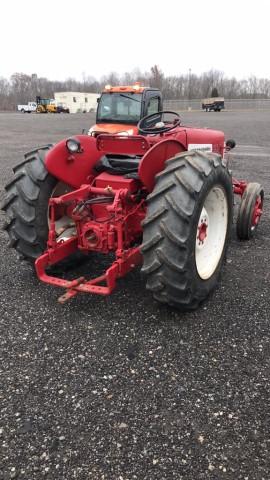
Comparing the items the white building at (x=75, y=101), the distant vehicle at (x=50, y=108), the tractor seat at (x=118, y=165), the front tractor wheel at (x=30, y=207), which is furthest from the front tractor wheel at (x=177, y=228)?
the white building at (x=75, y=101)

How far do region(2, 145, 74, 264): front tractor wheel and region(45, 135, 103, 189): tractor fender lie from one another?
0.42ft

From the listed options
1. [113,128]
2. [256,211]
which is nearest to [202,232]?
[256,211]

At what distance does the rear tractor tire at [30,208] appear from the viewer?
3.56 m

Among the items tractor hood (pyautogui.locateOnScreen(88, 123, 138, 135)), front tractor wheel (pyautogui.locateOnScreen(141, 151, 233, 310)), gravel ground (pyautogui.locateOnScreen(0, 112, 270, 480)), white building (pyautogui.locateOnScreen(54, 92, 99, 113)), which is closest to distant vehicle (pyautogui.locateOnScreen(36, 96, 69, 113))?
white building (pyautogui.locateOnScreen(54, 92, 99, 113))

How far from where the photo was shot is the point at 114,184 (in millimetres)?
3537

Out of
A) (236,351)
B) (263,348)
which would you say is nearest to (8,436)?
(236,351)

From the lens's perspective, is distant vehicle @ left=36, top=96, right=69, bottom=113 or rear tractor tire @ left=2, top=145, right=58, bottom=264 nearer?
rear tractor tire @ left=2, top=145, right=58, bottom=264

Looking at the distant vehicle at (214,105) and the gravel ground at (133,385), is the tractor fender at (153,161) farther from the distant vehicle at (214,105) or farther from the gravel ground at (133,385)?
the distant vehicle at (214,105)

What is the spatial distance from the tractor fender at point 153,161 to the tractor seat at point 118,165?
1.13ft

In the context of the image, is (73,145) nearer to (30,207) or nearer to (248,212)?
(30,207)

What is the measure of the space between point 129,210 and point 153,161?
463 mm

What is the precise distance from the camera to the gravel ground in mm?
2080

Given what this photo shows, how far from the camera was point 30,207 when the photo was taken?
11.7 ft

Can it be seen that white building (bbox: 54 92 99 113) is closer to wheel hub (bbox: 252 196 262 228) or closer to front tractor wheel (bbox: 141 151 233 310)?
wheel hub (bbox: 252 196 262 228)
